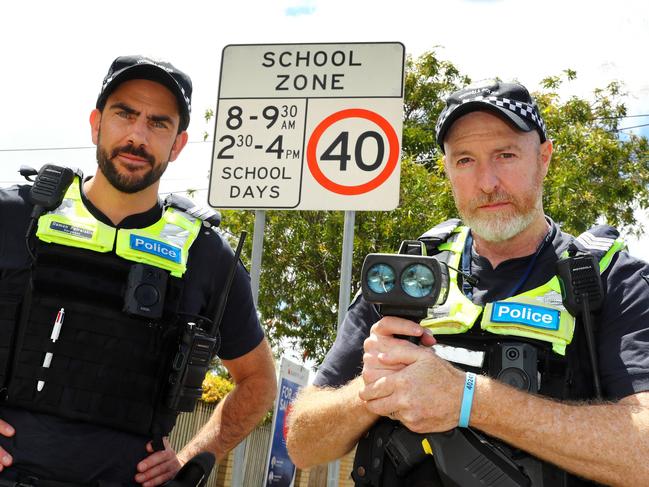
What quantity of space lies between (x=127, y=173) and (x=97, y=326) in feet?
2.03

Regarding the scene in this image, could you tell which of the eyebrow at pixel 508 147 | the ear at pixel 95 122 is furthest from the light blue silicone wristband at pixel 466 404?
the ear at pixel 95 122

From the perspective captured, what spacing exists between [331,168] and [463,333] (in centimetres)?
233

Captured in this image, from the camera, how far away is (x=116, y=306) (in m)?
2.87

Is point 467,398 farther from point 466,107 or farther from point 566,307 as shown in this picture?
point 466,107

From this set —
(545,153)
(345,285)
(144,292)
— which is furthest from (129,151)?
(345,285)

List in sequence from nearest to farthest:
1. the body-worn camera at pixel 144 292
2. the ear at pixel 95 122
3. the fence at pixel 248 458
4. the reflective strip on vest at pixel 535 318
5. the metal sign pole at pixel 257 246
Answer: the reflective strip on vest at pixel 535 318
the body-worn camera at pixel 144 292
the ear at pixel 95 122
the metal sign pole at pixel 257 246
the fence at pixel 248 458

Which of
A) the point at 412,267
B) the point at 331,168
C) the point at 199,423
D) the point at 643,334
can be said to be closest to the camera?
the point at 412,267

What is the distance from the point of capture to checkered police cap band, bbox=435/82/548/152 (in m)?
2.71

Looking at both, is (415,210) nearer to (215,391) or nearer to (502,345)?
(215,391)

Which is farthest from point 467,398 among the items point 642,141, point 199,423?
point 642,141

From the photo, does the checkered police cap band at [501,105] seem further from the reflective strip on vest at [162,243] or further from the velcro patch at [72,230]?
the velcro patch at [72,230]

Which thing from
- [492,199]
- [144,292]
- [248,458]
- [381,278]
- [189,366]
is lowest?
[248,458]

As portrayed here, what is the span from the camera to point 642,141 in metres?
14.5

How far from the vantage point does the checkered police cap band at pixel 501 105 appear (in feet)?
8.87
